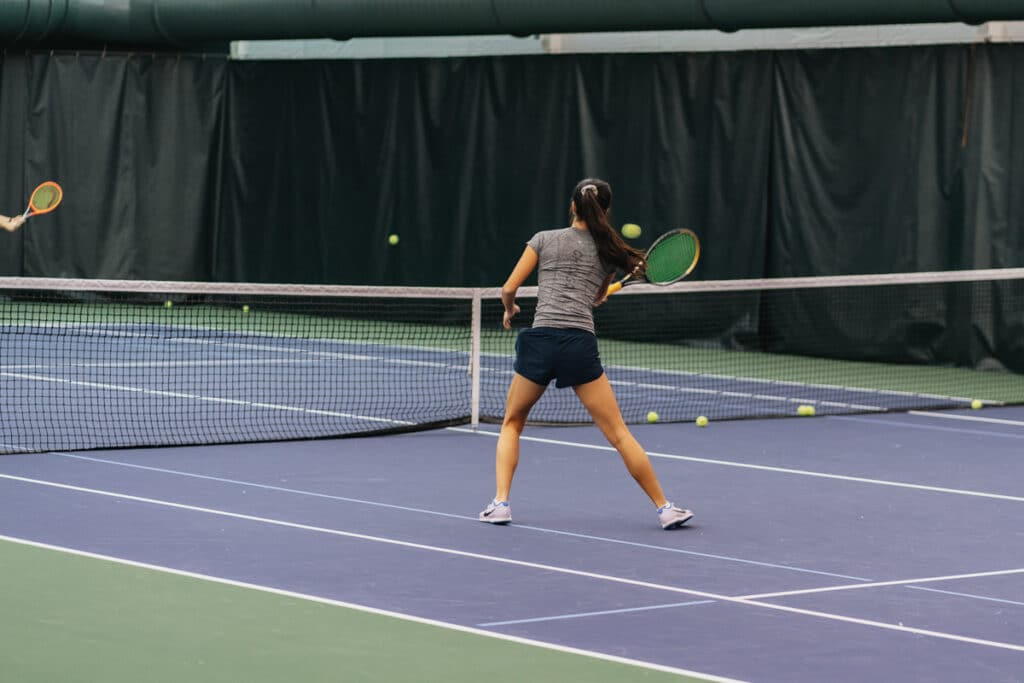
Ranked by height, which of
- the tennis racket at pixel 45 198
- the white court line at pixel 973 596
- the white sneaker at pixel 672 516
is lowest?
the white court line at pixel 973 596

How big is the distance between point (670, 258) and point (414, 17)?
25.7ft

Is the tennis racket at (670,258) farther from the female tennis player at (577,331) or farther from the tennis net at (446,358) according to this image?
the tennis net at (446,358)

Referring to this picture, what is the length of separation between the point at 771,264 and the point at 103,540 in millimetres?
9820

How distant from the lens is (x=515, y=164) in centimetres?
1652

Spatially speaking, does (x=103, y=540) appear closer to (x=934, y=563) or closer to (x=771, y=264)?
(x=934, y=563)

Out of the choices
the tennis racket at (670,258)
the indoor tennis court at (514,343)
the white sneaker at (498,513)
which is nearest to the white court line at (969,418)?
the indoor tennis court at (514,343)

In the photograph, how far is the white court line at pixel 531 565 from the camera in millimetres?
5086

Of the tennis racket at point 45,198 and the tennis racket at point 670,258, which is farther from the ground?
the tennis racket at point 45,198

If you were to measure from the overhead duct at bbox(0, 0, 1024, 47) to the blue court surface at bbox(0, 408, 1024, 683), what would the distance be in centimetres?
429

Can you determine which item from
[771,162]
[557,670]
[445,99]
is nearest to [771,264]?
[771,162]

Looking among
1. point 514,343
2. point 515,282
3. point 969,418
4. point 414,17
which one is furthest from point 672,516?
point 414,17

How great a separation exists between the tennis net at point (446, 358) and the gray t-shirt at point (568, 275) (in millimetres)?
2662

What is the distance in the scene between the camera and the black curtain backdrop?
14.2m

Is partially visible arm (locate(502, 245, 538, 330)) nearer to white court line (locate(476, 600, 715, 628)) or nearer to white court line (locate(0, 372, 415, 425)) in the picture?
white court line (locate(476, 600, 715, 628))
